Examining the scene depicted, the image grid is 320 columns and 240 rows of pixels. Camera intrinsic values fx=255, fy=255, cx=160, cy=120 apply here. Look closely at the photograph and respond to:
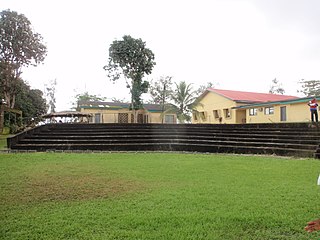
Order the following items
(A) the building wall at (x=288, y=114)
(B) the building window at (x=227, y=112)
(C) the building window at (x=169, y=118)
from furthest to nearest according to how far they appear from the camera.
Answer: (C) the building window at (x=169, y=118), (B) the building window at (x=227, y=112), (A) the building wall at (x=288, y=114)

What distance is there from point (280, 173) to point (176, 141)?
24.4 ft

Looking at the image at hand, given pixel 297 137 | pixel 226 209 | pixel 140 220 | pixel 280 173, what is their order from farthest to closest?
1. pixel 297 137
2. pixel 280 173
3. pixel 226 209
4. pixel 140 220

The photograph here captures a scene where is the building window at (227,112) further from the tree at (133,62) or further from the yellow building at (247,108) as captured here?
the tree at (133,62)

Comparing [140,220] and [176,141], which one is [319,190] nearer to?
[140,220]

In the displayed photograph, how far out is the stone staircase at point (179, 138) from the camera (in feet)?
37.7

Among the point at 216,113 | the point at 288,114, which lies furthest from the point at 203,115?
the point at 288,114

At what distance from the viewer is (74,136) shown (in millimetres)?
13977

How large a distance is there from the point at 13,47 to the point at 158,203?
20923mm

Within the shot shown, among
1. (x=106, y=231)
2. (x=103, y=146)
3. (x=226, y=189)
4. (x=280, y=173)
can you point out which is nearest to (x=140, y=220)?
(x=106, y=231)

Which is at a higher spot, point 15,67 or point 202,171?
point 15,67

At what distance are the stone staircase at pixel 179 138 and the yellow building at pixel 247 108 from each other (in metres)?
6.59

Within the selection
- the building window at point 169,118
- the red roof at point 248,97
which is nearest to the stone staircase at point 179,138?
the red roof at point 248,97

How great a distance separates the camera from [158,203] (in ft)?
13.1

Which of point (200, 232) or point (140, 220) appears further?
point (140, 220)
